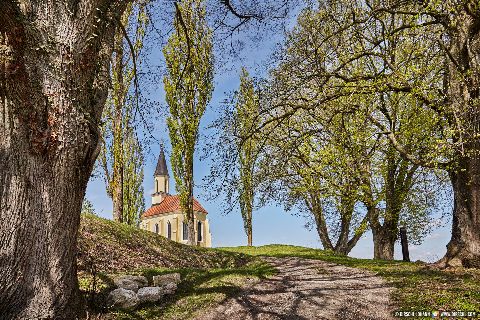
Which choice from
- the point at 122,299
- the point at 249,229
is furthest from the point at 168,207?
the point at 122,299

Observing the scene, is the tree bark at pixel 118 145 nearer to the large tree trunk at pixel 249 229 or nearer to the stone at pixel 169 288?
the large tree trunk at pixel 249 229

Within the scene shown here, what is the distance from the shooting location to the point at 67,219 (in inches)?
239

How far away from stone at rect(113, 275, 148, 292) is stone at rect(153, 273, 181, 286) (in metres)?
0.24

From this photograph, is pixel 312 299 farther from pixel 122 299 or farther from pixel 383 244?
pixel 383 244

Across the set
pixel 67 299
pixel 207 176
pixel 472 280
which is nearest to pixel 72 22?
pixel 67 299

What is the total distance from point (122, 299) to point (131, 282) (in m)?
1.01

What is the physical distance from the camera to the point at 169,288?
27.8 ft

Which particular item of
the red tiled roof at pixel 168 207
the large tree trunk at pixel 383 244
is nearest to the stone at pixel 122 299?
the large tree trunk at pixel 383 244

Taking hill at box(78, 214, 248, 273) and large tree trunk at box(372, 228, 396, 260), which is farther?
large tree trunk at box(372, 228, 396, 260)

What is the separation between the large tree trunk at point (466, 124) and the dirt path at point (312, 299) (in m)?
3.27

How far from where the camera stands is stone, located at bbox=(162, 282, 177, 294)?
835 cm

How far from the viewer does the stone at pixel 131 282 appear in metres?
8.22

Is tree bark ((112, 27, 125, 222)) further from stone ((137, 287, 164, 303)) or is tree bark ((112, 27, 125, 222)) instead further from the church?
the church

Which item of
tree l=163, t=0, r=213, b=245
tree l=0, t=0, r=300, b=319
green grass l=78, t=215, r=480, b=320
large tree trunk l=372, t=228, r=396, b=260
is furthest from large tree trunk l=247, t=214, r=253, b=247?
tree l=0, t=0, r=300, b=319
